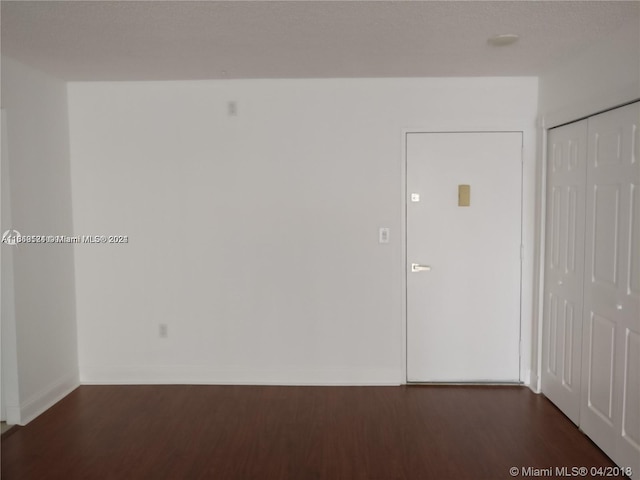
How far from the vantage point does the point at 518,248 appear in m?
3.91

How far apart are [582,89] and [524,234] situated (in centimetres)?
122

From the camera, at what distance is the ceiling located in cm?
244

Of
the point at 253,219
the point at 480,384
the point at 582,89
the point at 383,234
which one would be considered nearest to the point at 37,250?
the point at 253,219

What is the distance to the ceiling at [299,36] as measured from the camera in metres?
2.44

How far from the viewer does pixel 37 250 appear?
353 cm

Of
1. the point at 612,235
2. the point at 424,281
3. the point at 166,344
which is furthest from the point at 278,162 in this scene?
the point at 612,235

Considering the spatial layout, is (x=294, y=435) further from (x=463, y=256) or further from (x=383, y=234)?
(x=463, y=256)

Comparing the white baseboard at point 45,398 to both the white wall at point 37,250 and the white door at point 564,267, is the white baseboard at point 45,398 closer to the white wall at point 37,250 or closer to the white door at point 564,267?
the white wall at point 37,250

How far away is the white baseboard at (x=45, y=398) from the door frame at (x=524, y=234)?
2756mm

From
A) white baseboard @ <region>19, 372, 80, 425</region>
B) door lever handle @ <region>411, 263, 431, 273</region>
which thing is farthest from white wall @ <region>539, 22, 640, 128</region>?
white baseboard @ <region>19, 372, 80, 425</region>

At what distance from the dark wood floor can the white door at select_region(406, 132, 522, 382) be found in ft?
0.81

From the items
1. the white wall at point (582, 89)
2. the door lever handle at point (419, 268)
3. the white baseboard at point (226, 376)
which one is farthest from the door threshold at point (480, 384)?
the door lever handle at point (419, 268)

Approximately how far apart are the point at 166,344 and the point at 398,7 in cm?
314

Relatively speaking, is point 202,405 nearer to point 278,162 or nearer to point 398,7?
point 278,162
